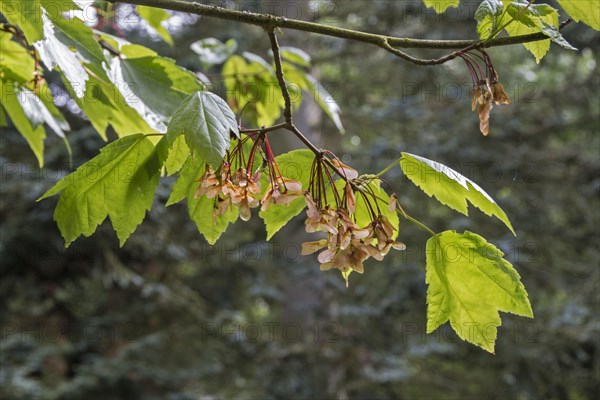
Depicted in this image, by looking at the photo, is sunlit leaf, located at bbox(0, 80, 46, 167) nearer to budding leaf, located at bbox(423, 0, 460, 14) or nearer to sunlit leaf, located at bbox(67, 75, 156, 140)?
sunlit leaf, located at bbox(67, 75, 156, 140)

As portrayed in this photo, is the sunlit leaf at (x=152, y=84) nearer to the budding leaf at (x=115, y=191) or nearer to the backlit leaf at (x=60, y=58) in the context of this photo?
the backlit leaf at (x=60, y=58)

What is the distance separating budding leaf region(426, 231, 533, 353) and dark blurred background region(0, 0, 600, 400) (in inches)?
119

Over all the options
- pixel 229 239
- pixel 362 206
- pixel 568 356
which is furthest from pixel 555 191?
pixel 362 206

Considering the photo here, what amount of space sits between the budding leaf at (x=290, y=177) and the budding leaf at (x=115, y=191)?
16 cm

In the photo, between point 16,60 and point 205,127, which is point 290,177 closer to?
point 205,127

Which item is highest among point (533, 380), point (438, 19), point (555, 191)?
point (438, 19)

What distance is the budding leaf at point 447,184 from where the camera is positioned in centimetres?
75

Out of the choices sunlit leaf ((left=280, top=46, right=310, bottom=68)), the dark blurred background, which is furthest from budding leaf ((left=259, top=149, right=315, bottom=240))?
the dark blurred background

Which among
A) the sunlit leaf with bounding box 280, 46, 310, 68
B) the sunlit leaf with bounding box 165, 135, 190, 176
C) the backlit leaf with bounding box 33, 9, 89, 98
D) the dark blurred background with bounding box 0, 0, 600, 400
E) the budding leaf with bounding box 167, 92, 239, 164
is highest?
the budding leaf with bounding box 167, 92, 239, 164

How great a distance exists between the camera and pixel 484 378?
441 cm

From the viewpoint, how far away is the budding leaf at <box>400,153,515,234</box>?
2.47 feet

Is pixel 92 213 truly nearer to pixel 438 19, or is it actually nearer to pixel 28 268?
pixel 438 19

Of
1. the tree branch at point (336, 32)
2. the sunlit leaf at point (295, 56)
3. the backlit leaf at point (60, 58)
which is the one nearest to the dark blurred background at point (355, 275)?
the sunlit leaf at point (295, 56)

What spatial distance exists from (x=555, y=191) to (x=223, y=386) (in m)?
2.76
